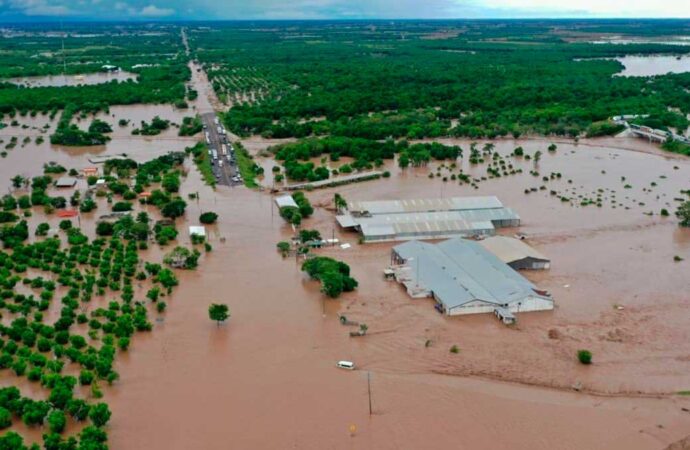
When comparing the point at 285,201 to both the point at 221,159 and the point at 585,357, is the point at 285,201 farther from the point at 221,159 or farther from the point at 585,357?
the point at 585,357

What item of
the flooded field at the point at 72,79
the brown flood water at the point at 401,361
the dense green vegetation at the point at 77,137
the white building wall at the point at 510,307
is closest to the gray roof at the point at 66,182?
the dense green vegetation at the point at 77,137

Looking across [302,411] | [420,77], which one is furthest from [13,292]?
[420,77]

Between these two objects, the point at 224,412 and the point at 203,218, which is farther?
the point at 203,218

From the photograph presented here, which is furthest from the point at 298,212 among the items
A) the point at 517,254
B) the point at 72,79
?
the point at 72,79

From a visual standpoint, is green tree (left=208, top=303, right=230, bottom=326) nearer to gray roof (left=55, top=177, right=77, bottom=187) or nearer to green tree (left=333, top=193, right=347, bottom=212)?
green tree (left=333, top=193, right=347, bottom=212)

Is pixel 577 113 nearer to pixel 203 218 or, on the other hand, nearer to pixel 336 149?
pixel 336 149

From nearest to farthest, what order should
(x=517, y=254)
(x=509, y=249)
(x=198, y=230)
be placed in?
1. (x=517, y=254)
2. (x=509, y=249)
3. (x=198, y=230)

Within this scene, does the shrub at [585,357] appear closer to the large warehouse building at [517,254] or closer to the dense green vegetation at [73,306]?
the large warehouse building at [517,254]
